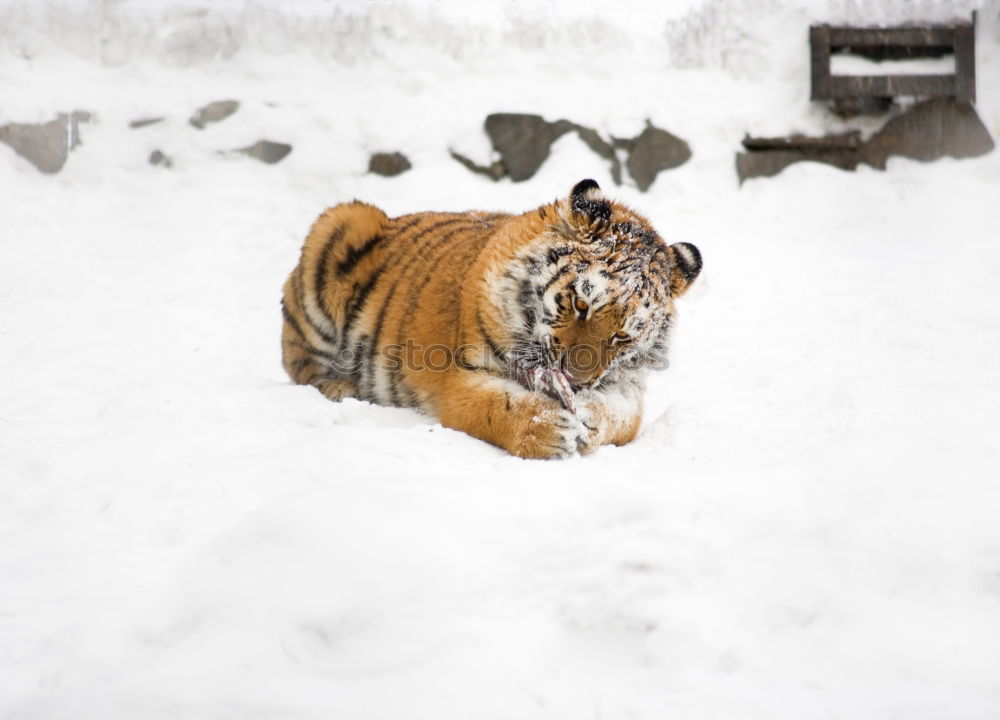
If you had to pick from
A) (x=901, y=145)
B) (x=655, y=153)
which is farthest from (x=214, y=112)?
(x=901, y=145)

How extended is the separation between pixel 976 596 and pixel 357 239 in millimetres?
3126

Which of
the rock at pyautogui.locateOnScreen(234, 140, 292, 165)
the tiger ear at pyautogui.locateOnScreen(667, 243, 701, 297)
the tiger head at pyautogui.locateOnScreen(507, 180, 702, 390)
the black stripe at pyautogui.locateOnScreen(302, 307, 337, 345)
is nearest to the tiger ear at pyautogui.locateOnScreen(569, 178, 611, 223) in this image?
the tiger head at pyautogui.locateOnScreen(507, 180, 702, 390)

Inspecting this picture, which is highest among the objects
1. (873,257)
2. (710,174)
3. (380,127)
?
(380,127)

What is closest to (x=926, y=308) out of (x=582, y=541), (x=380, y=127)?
(x=582, y=541)

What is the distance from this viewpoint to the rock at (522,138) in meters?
6.73

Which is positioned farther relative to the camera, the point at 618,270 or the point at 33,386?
the point at 33,386

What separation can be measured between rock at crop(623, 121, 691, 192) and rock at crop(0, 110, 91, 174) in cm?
434

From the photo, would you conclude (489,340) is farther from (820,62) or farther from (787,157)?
(820,62)

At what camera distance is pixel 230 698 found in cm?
170

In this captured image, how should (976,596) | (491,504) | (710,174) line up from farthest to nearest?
(710,174)
(491,504)
(976,596)

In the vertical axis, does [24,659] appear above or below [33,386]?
above

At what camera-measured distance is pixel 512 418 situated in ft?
10.1

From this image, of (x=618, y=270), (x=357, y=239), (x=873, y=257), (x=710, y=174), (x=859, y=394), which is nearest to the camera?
(x=618, y=270)

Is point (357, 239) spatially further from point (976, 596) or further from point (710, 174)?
point (710, 174)
